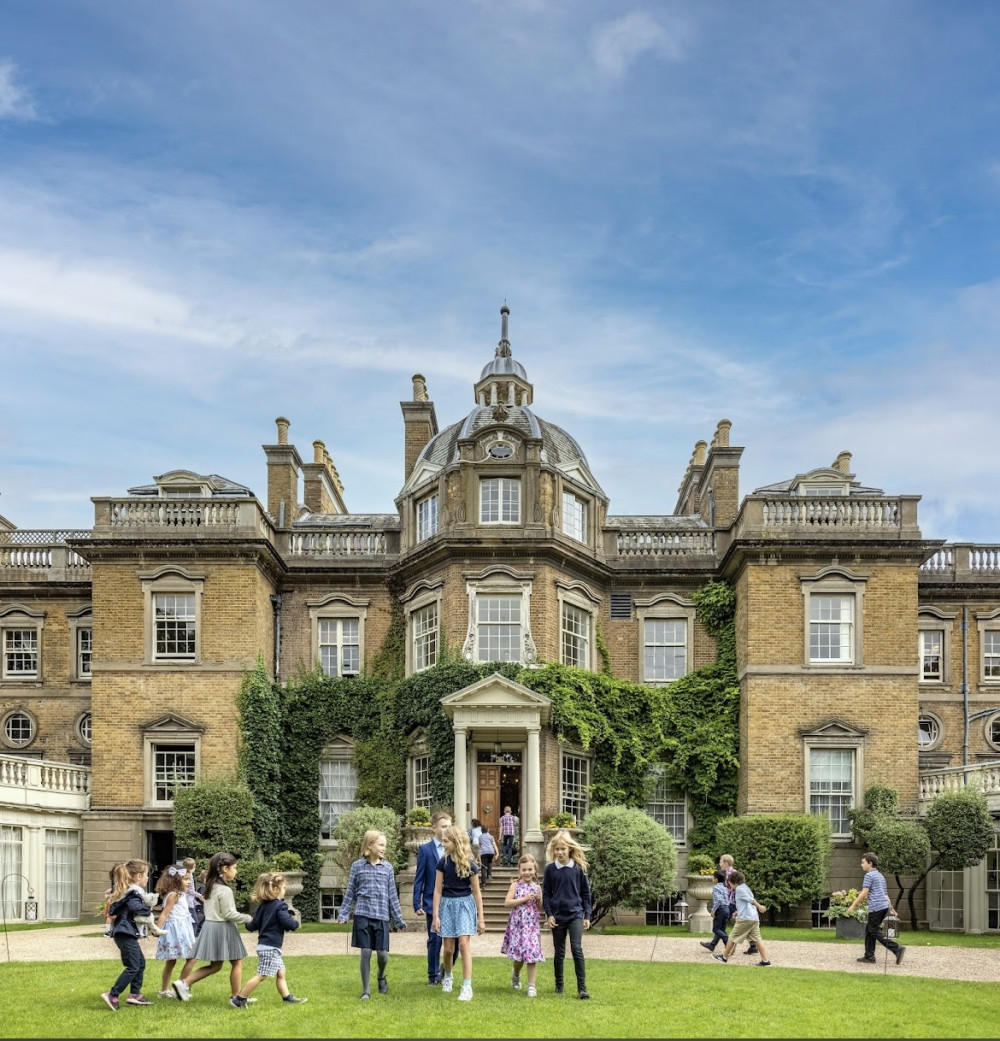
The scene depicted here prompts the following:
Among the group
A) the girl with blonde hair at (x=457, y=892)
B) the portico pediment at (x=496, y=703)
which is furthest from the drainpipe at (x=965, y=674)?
the girl with blonde hair at (x=457, y=892)

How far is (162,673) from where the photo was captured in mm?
31234

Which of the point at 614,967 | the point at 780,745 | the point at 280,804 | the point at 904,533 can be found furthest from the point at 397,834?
the point at 904,533

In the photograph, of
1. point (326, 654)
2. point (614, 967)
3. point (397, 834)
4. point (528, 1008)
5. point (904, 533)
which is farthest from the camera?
point (326, 654)

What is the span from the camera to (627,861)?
25.6 meters

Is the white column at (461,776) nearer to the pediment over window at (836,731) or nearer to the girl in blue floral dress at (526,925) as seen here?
the pediment over window at (836,731)

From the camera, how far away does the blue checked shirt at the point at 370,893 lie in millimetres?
13812

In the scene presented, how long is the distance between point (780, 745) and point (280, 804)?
13.0 metres

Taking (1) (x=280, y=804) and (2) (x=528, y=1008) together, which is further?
(1) (x=280, y=804)

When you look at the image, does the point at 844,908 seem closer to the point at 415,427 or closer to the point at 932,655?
the point at 932,655

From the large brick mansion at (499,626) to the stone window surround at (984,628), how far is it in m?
2.12

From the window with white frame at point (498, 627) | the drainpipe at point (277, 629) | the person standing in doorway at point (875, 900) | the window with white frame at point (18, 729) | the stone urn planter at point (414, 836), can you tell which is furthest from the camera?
the window with white frame at point (18, 729)

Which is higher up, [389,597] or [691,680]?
[389,597]

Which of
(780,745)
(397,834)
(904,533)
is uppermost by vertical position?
(904,533)

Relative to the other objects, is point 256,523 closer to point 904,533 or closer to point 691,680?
point 691,680
